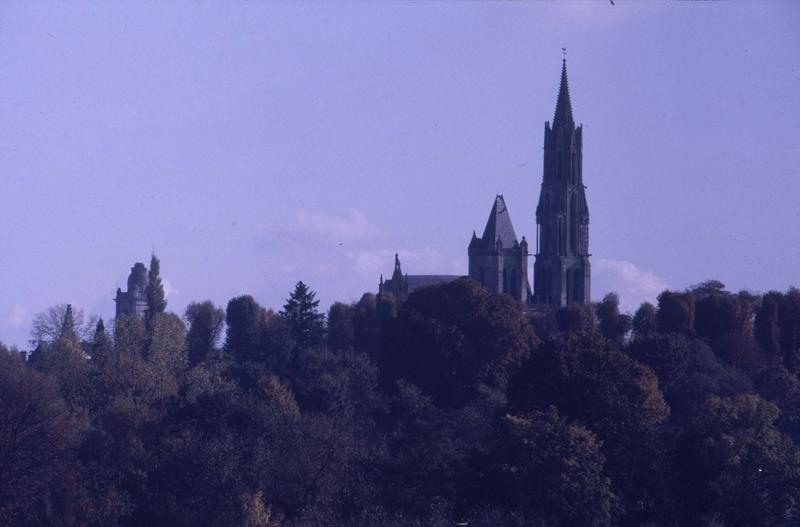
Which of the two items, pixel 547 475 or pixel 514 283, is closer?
pixel 547 475

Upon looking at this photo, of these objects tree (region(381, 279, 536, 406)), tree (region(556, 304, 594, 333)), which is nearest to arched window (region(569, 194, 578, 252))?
tree (region(556, 304, 594, 333))

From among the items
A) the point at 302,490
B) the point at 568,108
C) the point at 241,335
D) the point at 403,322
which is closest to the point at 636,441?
the point at 302,490

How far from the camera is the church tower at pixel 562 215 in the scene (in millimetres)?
134500

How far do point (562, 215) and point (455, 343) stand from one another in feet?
201

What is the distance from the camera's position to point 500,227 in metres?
139

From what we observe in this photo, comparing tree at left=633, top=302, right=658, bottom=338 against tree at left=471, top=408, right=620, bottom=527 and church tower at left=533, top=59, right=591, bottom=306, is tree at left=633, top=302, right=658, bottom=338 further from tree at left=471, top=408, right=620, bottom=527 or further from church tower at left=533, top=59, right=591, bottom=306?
tree at left=471, top=408, right=620, bottom=527

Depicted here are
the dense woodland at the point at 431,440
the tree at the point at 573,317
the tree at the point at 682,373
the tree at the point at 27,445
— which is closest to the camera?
the dense woodland at the point at 431,440

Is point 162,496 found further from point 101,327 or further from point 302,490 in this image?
point 101,327

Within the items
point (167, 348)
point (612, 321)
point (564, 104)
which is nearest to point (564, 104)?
point (564, 104)

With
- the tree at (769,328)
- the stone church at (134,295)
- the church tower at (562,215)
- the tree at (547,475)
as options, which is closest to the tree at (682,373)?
the tree at (769,328)

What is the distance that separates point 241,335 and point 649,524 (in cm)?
6031

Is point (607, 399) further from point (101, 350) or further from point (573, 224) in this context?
point (573, 224)

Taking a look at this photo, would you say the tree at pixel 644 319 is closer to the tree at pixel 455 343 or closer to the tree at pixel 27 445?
the tree at pixel 455 343

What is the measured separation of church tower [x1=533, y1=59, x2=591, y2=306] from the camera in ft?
441
